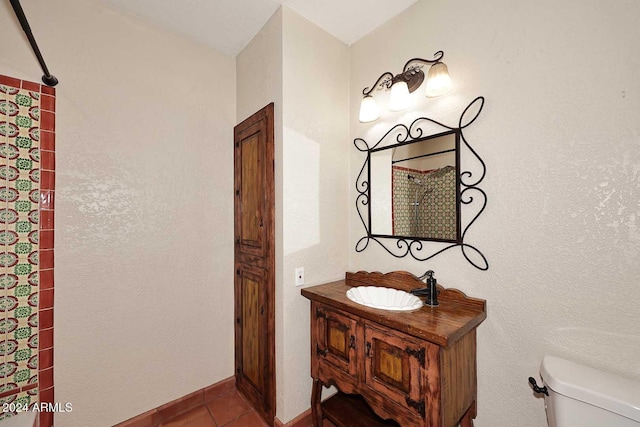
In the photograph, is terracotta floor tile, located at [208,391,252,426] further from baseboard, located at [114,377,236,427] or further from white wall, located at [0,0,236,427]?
white wall, located at [0,0,236,427]

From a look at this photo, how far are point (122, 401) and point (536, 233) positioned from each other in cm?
252

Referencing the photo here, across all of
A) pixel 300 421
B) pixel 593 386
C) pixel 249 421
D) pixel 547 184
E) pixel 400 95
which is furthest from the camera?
pixel 249 421

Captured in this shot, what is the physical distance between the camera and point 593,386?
915 millimetres

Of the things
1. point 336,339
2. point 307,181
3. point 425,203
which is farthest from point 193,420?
point 425,203

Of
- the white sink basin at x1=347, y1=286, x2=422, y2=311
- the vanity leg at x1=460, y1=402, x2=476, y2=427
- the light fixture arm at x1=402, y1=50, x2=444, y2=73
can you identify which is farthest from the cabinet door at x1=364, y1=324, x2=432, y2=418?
the light fixture arm at x1=402, y1=50, x2=444, y2=73

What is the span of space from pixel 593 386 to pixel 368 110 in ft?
5.49

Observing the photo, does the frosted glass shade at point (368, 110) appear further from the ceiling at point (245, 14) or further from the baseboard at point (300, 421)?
the baseboard at point (300, 421)

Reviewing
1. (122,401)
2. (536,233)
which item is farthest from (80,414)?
(536,233)

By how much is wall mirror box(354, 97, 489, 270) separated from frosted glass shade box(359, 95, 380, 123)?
15cm

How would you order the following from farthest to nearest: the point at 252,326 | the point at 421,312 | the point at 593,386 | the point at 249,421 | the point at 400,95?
the point at 252,326
the point at 249,421
the point at 400,95
the point at 421,312
the point at 593,386

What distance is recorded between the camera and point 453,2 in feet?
4.74

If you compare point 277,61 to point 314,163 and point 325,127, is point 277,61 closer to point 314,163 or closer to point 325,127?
point 325,127

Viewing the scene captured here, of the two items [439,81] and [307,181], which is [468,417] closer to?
[307,181]

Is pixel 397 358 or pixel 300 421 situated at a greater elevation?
pixel 397 358
